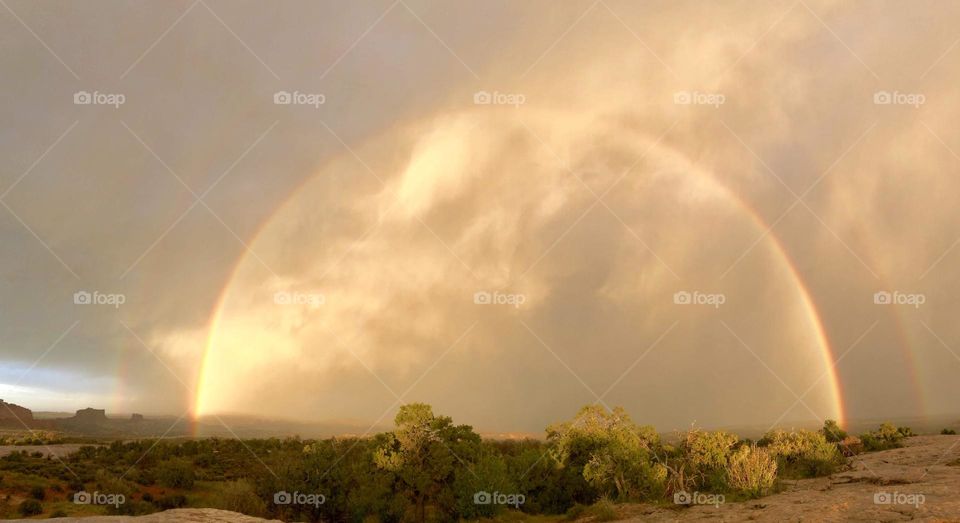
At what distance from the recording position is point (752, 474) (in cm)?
2820

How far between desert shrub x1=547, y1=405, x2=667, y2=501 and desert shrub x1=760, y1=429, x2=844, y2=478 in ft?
32.1

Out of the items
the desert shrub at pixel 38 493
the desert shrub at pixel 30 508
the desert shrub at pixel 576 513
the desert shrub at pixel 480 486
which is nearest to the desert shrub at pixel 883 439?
the desert shrub at pixel 576 513

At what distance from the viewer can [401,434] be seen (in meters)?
40.2

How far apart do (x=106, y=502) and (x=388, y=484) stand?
69.3 ft

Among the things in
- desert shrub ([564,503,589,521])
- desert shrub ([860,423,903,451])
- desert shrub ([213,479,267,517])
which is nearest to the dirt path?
desert shrub ([564,503,589,521])

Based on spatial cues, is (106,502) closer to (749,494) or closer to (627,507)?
(627,507)

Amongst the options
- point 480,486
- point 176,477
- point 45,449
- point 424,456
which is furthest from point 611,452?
point 45,449

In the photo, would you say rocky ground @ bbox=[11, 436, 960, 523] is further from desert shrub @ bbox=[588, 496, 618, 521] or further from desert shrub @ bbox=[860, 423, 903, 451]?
desert shrub @ bbox=[860, 423, 903, 451]
